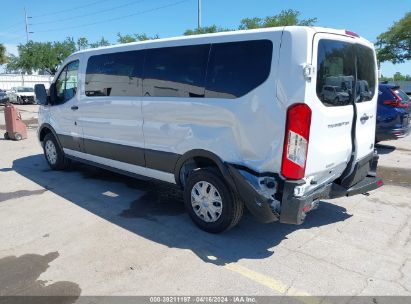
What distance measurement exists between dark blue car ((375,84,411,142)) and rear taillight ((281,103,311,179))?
6.14 meters

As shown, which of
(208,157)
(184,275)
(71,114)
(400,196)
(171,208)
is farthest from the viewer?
(71,114)

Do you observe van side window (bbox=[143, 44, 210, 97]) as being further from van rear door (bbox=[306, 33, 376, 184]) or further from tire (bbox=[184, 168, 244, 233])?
van rear door (bbox=[306, 33, 376, 184])

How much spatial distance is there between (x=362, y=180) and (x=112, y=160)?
3636 millimetres

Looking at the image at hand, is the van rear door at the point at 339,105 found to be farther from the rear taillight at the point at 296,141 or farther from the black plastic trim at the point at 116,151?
the black plastic trim at the point at 116,151

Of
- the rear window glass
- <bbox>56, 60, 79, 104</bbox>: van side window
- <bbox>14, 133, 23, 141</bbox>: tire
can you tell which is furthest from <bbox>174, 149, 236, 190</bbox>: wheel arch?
<bbox>14, 133, 23, 141</bbox>: tire

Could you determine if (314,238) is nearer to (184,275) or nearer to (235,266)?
(235,266)

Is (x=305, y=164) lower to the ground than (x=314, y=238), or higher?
higher

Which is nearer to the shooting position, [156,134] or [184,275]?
[184,275]

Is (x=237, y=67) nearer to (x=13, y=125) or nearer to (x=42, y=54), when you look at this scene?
(x=13, y=125)

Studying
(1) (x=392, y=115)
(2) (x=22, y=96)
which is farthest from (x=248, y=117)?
(2) (x=22, y=96)

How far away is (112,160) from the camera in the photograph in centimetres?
579

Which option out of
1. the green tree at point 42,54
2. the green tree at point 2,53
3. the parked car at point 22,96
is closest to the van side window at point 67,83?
the parked car at point 22,96

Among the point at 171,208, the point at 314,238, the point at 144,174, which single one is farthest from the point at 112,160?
the point at 314,238

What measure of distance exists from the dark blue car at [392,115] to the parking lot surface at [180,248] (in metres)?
3.01
